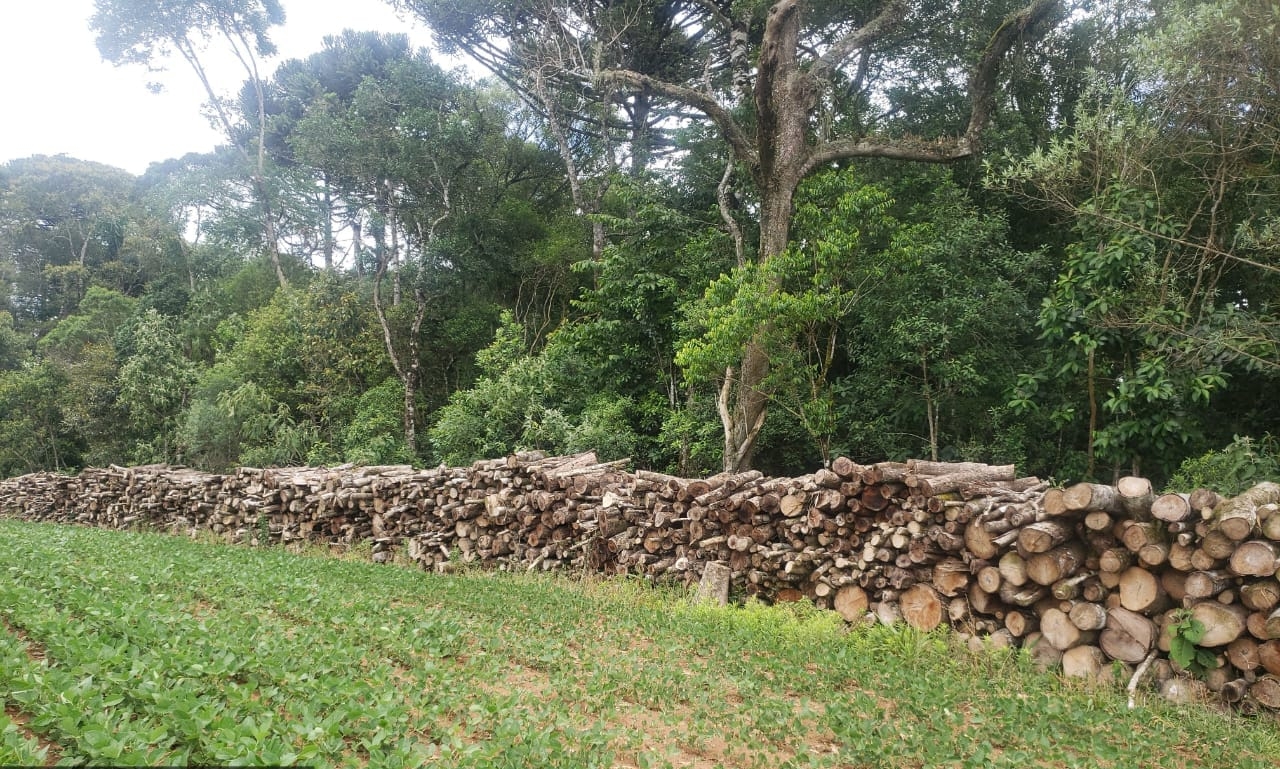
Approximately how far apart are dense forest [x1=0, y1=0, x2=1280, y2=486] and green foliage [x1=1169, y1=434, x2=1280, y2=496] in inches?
2.2

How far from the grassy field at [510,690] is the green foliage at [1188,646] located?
0.37 meters

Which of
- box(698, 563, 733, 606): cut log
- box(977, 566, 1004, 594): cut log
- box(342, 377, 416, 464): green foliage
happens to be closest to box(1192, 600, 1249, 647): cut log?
box(977, 566, 1004, 594): cut log

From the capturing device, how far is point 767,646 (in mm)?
5715

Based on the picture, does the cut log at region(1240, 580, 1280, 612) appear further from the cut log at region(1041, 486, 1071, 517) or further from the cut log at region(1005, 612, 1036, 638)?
the cut log at region(1005, 612, 1036, 638)

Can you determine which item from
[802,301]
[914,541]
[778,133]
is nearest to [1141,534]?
[914,541]

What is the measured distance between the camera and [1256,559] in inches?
185

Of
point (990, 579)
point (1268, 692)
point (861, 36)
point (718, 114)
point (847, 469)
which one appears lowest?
point (1268, 692)

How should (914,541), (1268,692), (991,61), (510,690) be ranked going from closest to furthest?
(510,690) < (1268,692) < (914,541) < (991,61)

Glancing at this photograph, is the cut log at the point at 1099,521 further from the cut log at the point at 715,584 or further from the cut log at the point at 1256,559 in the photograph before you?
the cut log at the point at 715,584

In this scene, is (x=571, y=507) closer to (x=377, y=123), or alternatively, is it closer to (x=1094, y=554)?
(x=1094, y=554)

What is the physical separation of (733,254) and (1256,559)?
11.5m

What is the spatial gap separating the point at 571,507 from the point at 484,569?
163 centimetres

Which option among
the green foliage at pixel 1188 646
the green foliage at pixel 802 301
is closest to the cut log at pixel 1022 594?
the green foliage at pixel 1188 646

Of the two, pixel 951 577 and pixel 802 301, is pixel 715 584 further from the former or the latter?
pixel 802 301
